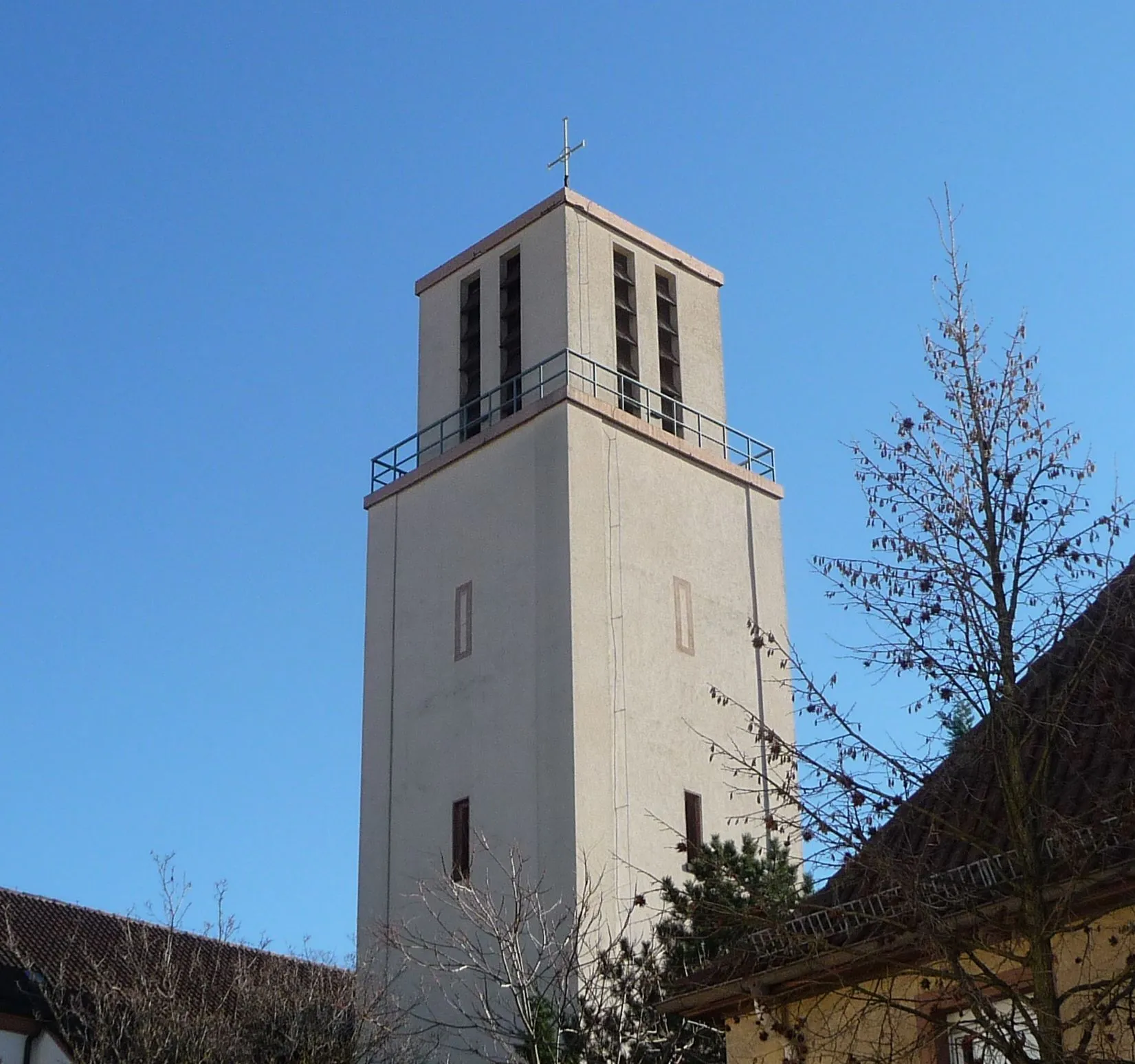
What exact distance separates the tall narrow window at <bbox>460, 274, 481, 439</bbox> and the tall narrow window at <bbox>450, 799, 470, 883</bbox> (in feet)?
27.4

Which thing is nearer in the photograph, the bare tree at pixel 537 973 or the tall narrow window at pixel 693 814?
the bare tree at pixel 537 973

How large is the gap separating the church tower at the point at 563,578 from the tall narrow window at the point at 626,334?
2.5 inches

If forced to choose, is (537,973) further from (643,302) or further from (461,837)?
(643,302)

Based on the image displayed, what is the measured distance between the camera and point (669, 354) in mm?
38562

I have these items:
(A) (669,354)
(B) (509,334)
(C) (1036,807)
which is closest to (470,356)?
(B) (509,334)

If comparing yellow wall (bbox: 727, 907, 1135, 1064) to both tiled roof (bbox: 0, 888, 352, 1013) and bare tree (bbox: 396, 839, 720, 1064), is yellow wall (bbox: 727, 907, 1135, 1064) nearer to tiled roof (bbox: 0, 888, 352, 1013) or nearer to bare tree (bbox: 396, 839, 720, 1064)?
bare tree (bbox: 396, 839, 720, 1064)

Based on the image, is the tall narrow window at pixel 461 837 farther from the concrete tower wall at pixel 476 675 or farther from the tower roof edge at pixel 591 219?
the tower roof edge at pixel 591 219

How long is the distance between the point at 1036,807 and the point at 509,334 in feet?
89.4

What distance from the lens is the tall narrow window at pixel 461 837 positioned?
3228cm

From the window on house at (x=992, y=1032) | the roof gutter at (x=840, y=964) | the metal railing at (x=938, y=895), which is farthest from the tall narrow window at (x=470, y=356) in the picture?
the window on house at (x=992, y=1032)

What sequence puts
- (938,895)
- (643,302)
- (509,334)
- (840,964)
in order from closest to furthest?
(938,895), (840,964), (509,334), (643,302)

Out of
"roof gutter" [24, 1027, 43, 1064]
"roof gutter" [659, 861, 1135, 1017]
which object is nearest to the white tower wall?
"roof gutter" [24, 1027, 43, 1064]

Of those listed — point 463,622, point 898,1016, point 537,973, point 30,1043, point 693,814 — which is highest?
point 463,622

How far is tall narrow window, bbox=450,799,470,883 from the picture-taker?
32.3 m
